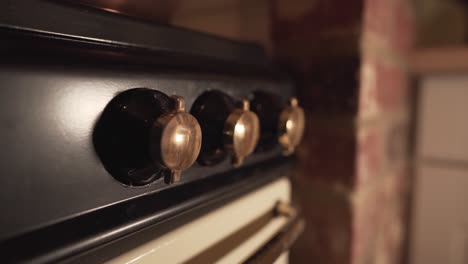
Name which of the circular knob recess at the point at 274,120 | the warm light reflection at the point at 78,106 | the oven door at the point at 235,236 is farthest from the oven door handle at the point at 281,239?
the warm light reflection at the point at 78,106

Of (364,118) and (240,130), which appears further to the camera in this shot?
(364,118)

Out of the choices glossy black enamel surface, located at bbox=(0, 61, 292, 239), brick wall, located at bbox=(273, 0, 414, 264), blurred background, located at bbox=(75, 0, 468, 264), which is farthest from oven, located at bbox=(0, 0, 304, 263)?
brick wall, located at bbox=(273, 0, 414, 264)

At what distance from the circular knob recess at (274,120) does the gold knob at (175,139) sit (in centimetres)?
16

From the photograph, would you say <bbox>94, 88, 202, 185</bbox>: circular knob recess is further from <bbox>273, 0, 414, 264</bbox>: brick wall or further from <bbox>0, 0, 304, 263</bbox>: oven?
<bbox>273, 0, 414, 264</bbox>: brick wall

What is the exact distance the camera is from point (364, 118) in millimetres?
574

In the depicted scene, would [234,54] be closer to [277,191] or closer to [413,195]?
[277,191]

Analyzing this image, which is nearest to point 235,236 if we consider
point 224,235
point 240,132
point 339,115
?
point 224,235

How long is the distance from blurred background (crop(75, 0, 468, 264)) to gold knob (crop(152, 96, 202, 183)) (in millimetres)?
215

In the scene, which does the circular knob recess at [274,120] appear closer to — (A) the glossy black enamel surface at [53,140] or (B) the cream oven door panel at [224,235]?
(B) the cream oven door panel at [224,235]

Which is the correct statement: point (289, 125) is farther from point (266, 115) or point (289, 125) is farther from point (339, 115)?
point (339, 115)

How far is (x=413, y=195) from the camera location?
964 mm

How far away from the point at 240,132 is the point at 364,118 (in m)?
0.35

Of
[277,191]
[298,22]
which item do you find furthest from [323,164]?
[298,22]

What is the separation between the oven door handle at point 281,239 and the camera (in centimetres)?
37
